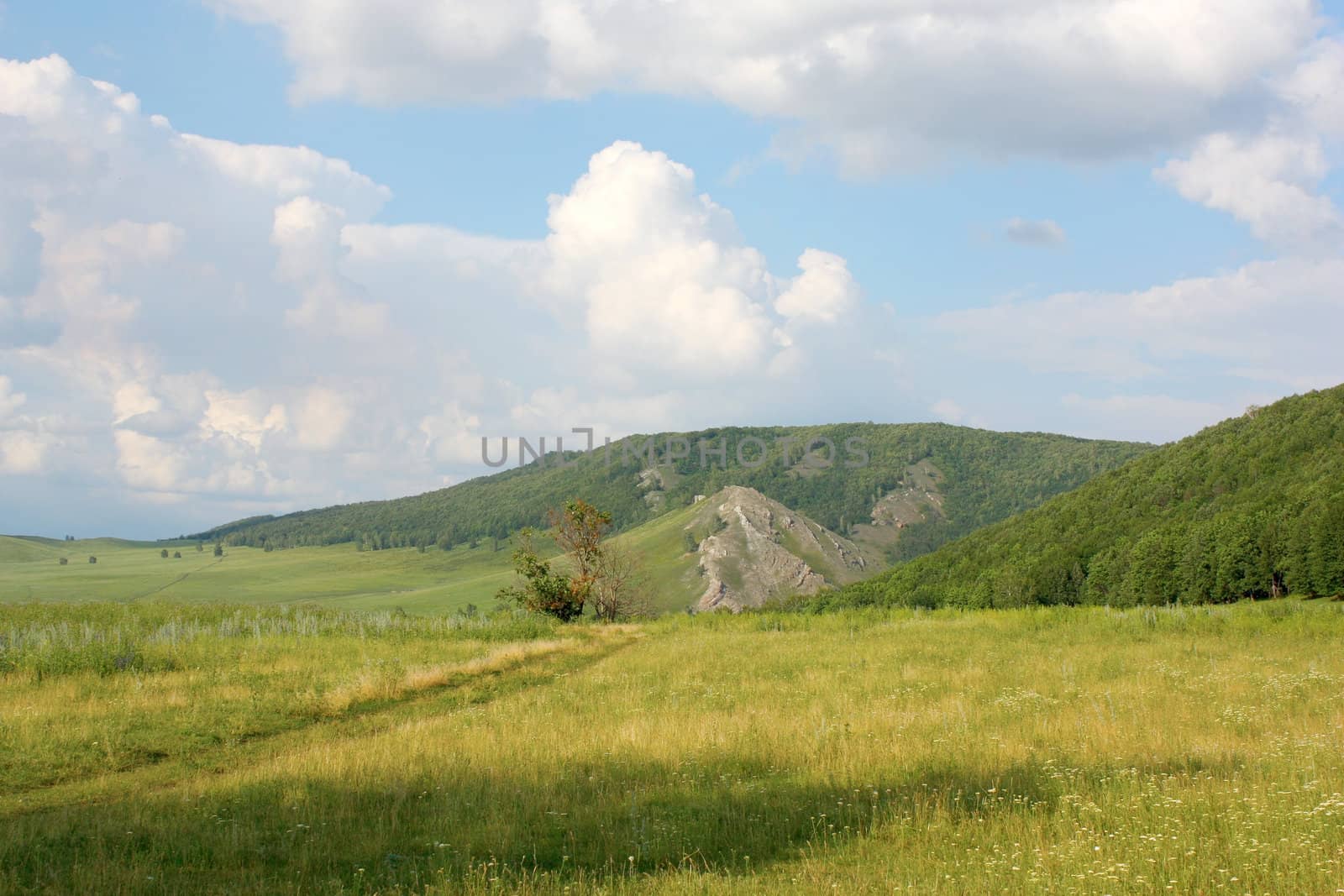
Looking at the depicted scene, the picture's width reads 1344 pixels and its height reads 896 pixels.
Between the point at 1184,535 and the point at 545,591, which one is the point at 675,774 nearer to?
the point at 545,591

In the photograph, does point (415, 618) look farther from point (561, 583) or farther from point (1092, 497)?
point (1092, 497)

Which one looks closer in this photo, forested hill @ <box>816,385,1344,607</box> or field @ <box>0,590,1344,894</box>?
field @ <box>0,590,1344,894</box>

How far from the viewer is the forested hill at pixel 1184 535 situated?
69.7m

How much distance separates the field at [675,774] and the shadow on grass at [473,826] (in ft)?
0.15

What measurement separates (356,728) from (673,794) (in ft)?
29.6

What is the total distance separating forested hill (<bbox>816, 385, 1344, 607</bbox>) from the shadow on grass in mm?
67530

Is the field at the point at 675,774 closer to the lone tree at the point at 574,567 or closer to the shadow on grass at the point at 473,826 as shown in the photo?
the shadow on grass at the point at 473,826

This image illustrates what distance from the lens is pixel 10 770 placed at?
12.9 m

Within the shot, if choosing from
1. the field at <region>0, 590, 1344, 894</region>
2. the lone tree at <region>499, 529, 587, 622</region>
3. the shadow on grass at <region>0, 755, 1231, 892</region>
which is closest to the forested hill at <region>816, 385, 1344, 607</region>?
the field at <region>0, 590, 1344, 894</region>

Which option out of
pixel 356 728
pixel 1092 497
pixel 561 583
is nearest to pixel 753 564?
pixel 1092 497

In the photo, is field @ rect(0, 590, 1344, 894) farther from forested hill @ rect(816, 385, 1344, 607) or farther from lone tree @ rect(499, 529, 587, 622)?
forested hill @ rect(816, 385, 1344, 607)

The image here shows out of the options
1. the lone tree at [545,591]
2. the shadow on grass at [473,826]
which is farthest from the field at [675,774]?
the lone tree at [545,591]

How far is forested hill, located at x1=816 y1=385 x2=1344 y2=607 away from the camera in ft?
229

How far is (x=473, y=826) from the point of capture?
9.43 m
